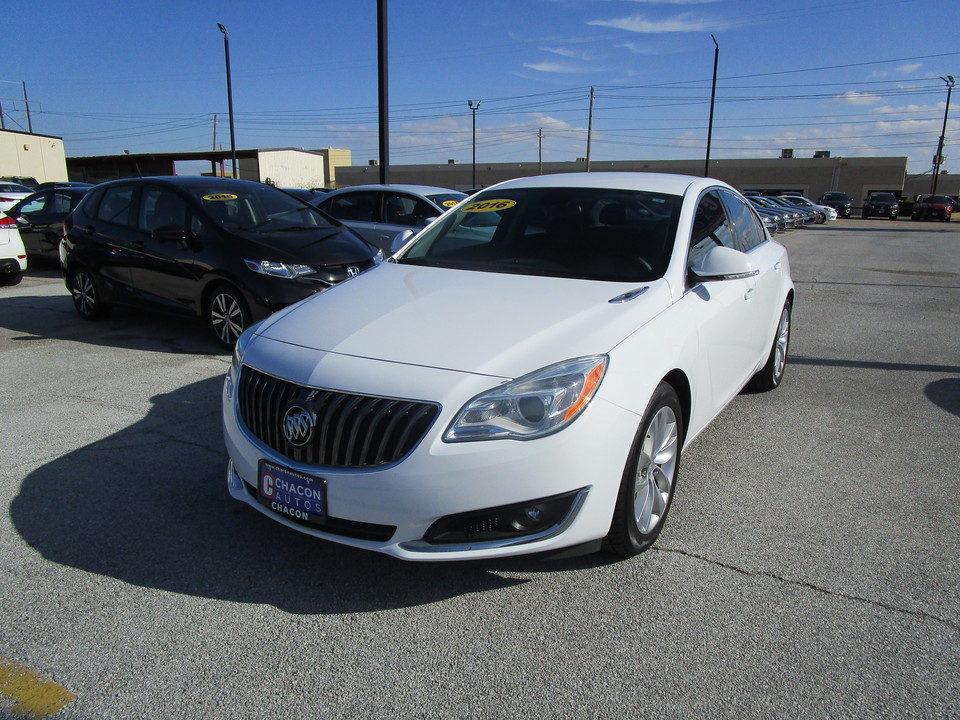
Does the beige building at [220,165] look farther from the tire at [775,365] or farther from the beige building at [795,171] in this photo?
the tire at [775,365]

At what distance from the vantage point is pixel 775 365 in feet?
17.9

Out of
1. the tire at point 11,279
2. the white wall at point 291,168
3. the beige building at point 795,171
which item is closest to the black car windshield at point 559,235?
the tire at point 11,279

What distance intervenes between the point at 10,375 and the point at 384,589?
4632mm

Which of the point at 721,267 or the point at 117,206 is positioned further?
the point at 117,206

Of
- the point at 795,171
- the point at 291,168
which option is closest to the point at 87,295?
the point at 291,168

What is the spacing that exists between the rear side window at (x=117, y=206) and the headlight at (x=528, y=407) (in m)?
Answer: 6.18

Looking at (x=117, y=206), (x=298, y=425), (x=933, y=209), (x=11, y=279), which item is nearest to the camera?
(x=298, y=425)

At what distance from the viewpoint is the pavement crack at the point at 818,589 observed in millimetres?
2648

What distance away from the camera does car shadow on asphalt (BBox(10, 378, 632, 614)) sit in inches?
111

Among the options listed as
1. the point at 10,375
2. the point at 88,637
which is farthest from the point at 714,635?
the point at 10,375

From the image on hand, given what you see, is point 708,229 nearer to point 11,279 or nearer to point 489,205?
point 489,205

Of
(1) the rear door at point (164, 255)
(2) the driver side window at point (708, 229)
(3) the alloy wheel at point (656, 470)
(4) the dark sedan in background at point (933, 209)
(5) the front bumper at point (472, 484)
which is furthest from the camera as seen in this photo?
(4) the dark sedan in background at point (933, 209)

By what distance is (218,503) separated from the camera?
3.55m

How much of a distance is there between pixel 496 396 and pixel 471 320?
1.93 feet
